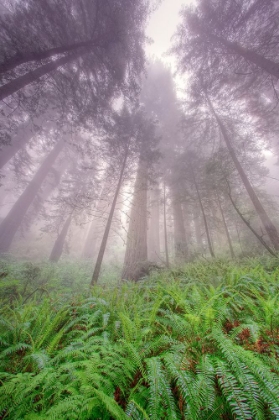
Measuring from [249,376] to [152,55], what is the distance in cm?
3325

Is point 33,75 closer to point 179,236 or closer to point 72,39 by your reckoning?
point 72,39

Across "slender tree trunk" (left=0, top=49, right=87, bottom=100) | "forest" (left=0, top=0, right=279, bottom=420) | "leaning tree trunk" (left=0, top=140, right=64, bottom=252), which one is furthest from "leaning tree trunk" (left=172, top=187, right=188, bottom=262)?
"leaning tree trunk" (left=0, top=140, right=64, bottom=252)

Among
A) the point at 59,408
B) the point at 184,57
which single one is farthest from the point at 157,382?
Result: the point at 184,57

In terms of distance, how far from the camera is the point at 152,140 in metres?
9.51

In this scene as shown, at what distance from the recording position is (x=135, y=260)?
7.83m

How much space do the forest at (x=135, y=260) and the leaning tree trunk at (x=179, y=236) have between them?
0.40ft

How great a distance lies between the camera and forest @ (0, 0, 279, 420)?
1.11 metres

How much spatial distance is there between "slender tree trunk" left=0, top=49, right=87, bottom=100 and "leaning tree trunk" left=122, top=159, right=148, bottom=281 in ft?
19.2

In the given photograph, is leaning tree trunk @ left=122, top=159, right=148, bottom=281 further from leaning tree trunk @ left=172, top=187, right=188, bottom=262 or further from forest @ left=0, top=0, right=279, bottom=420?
leaning tree trunk @ left=172, top=187, right=188, bottom=262

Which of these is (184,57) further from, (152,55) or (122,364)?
(152,55)

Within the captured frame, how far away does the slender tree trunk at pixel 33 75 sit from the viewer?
5.56 metres

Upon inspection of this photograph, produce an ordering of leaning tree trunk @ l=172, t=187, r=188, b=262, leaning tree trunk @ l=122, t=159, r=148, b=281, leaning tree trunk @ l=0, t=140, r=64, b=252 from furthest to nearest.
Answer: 1. leaning tree trunk @ l=0, t=140, r=64, b=252
2. leaning tree trunk @ l=172, t=187, r=188, b=262
3. leaning tree trunk @ l=122, t=159, r=148, b=281

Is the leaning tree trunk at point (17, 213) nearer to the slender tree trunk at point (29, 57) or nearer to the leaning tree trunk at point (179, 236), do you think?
the slender tree trunk at point (29, 57)

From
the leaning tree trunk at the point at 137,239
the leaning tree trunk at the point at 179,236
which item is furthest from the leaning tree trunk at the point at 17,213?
the leaning tree trunk at the point at 179,236
